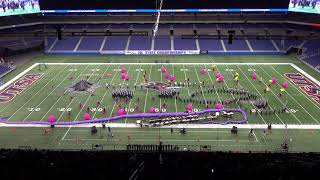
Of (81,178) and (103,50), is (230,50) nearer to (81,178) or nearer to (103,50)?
(103,50)

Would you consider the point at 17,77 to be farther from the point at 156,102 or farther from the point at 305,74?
the point at 305,74

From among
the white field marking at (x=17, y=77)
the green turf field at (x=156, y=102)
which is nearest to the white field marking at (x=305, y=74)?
the green turf field at (x=156, y=102)

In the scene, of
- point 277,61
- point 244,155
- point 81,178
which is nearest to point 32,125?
A: point 81,178

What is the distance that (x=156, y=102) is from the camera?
28328 millimetres

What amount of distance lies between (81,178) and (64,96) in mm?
17129

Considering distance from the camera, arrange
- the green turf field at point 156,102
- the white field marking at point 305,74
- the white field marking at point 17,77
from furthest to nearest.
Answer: the white field marking at point 305,74 < the white field marking at point 17,77 < the green turf field at point 156,102

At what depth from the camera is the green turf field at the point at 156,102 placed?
22.2 m

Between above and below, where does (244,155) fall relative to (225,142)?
above

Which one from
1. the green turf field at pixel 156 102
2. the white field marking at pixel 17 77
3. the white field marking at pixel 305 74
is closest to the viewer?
the green turf field at pixel 156 102

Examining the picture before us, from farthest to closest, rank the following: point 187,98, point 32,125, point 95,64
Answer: point 95,64
point 187,98
point 32,125

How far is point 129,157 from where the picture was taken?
1526 centimetres

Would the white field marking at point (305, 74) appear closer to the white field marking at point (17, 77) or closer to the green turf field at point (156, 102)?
the green turf field at point (156, 102)

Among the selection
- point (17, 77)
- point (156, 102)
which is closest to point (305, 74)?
point (156, 102)

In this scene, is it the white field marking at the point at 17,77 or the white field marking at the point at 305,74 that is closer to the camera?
the white field marking at the point at 17,77
